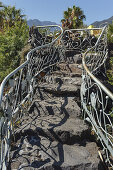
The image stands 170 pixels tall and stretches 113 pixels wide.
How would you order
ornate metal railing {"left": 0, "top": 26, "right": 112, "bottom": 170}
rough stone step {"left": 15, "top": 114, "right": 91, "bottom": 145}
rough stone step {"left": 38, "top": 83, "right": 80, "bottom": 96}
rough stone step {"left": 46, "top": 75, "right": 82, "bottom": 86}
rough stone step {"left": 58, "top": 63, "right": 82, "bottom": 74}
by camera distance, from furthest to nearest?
rough stone step {"left": 58, "top": 63, "right": 82, "bottom": 74} < rough stone step {"left": 46, "top": 75, "right": 82, "bottom": 86} < rough stone step {"left": 38, "top": 83, "right": 80, "bottom": 96} < rough stone step {"left": 15, "top": 114, "right": 91, "bottom": 145} < ornate metal railing {"left": 0, "top": 26, "right": 112, "bottom": 170}

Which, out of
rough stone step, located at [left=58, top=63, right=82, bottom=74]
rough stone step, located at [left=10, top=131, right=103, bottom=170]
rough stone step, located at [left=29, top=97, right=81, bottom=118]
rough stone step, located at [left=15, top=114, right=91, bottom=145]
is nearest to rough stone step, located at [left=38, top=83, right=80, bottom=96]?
rough stone step, located at [left=29, top=97, right=81, bottom=118]

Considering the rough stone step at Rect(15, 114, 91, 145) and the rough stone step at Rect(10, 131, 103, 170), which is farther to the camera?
the rough stone step at Rect(15, 114, 91, 145)

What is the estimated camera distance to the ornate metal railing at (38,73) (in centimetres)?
244

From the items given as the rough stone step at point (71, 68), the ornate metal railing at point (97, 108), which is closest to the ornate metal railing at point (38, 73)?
the ornate metal railing at point (97, 108)

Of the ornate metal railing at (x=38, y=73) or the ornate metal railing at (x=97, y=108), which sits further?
the ornate metal railing at (x=38, y=73)

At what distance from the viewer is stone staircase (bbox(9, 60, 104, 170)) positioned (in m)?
2.26

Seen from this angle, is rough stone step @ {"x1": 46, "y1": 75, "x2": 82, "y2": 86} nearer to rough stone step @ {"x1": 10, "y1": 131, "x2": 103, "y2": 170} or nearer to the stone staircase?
the stone staircase

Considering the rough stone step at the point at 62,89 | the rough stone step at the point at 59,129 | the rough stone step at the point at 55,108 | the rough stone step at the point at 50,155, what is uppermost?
the rough stone step at the point at 62,89

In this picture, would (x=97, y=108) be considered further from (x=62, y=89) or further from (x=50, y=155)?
(x=50, y=155)

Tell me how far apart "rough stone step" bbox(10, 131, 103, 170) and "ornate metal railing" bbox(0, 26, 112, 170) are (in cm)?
21

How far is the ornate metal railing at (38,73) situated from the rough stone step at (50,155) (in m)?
0.21

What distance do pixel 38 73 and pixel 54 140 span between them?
2.61 metres

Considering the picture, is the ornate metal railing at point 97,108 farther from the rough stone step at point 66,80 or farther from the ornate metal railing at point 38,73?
the rough stone step at point 66,80

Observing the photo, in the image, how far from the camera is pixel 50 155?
7.73 ft
